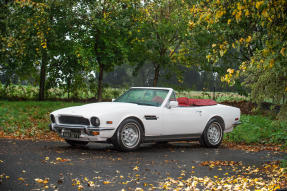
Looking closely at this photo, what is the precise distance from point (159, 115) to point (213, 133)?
7.45 feet

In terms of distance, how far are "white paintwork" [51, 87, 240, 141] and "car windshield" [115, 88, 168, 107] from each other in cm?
16

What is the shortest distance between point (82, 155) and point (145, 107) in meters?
2.02

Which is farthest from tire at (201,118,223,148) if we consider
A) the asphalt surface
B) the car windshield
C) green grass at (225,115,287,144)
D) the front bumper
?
the front bumper

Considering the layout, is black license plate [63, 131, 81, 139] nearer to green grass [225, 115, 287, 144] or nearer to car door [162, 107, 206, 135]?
car door [162, 107, 206, 135]

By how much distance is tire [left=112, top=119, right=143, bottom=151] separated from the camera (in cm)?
995

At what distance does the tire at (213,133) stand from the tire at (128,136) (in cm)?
248

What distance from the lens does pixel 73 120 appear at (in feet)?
33.2

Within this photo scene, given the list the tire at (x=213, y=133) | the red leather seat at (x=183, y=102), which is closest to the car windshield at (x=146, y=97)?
the red leather seat at (x=183, y=102)

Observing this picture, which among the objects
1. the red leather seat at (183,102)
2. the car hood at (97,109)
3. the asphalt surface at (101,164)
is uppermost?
the red leather seat at (183,102)

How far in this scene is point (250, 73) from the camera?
444 inches

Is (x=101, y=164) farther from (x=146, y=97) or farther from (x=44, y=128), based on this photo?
(x=44, y=128)

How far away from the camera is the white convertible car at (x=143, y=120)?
982 cm

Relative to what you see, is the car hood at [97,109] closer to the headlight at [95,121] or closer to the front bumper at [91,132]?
the headlight at [95,121]

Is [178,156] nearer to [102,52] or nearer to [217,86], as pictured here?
[102,52]
